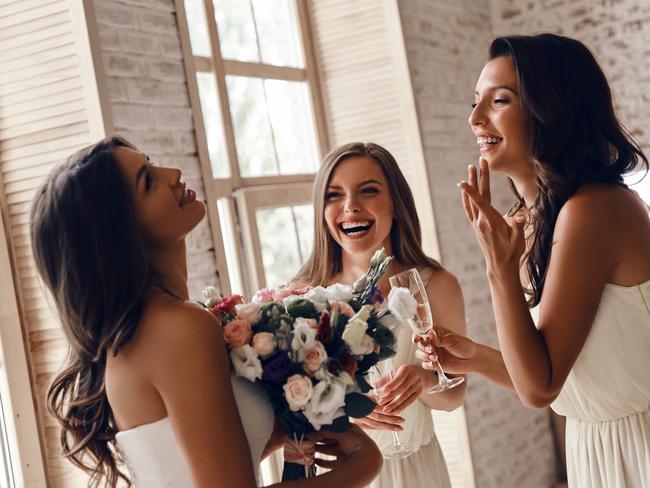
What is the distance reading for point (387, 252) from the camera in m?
2.96

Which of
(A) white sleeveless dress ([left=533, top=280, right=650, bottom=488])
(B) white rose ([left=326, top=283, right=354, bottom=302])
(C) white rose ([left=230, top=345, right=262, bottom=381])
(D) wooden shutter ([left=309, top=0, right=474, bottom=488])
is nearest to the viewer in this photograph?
(C) white rose ([left=230, top=345, right=262, bottom=381])

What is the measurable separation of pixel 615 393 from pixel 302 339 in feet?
2.78

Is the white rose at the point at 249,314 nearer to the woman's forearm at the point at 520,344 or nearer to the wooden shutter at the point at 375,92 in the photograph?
the woman's forearm at the point at 520,344

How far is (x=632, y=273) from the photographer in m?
1.96

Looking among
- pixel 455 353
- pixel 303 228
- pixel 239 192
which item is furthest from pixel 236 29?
pixel 455 353

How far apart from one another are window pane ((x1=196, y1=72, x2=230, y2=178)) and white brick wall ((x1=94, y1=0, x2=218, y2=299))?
0.57m

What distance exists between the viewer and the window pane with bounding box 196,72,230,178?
393 cm

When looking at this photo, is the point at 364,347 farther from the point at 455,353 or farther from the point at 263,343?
the point at 455,353

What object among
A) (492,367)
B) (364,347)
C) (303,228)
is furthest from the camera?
(303,228)

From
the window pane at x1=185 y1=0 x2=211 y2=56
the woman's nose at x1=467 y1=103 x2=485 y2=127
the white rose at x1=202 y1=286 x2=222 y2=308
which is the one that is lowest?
the white rose at x1=202 y1=286 x2=222 y2=308

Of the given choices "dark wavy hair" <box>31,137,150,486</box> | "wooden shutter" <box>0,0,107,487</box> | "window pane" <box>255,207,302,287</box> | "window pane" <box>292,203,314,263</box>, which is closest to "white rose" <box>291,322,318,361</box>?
"dark wavy hair" <box>31,137,150,486</box>

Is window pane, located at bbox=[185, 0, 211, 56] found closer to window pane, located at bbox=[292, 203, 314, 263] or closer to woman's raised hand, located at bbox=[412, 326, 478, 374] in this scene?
window pane, located at bbox=[292, 203, 314, 263]

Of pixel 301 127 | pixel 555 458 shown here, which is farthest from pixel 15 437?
pixel 555 458

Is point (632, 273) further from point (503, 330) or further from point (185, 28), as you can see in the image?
A: point (185, 28)
